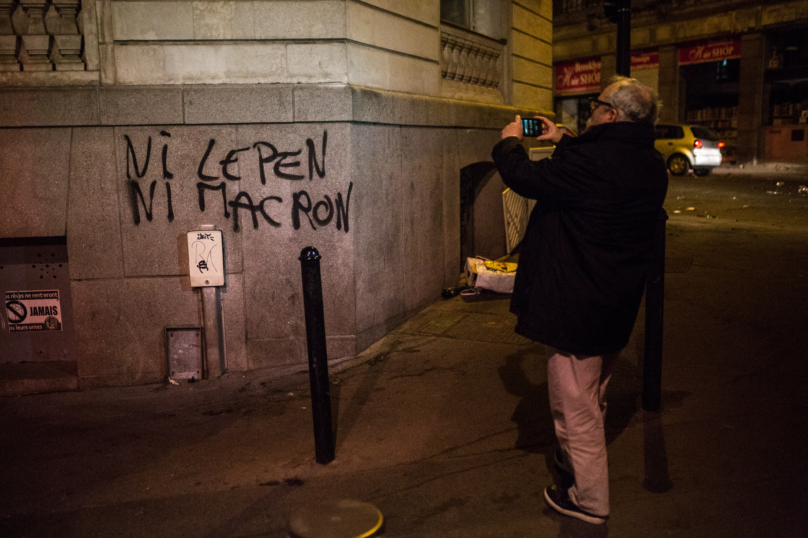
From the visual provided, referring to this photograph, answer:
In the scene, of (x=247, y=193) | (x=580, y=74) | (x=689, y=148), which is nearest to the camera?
(x=247, y=193)

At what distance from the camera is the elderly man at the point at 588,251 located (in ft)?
9.99

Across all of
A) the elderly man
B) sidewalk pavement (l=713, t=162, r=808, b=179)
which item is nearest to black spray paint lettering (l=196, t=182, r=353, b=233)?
the elderly man

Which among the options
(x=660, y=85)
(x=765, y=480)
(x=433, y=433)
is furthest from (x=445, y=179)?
(x=660, y=85)

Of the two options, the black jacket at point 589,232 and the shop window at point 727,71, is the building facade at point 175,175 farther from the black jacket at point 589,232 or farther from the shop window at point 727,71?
the shop window at point 727,71

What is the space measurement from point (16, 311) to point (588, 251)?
5165 millimetres

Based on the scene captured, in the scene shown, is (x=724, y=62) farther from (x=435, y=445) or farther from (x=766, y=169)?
(x=435, y=445)

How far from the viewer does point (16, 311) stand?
241 inches

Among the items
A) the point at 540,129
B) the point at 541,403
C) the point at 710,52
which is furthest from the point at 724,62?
the point at 540,129

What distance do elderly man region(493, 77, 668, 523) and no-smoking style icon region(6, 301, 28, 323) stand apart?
4.74 meters

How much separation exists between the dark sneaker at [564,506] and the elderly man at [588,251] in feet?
0.03

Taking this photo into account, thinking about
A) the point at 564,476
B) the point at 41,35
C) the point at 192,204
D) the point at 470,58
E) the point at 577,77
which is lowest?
the point at 564,476

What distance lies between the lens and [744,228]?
→ 11.4m

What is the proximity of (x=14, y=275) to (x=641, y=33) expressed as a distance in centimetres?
2798

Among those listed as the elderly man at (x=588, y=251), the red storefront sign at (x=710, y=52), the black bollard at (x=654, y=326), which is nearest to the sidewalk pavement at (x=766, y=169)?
the red storefront sign at (x=710, y=52)
